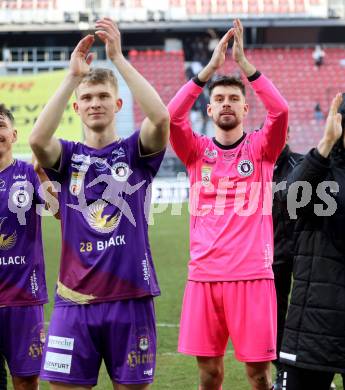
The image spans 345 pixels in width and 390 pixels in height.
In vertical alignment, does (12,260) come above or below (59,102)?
below

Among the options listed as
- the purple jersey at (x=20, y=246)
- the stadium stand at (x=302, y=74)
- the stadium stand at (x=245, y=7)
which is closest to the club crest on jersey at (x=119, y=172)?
the purple jersey at (x=20, y=246)

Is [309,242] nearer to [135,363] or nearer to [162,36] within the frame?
[135,363]

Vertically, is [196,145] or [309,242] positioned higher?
[196,145]

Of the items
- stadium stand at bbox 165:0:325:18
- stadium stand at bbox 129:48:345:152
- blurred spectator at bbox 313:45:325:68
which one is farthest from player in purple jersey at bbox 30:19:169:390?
blurred spectator at bbox 313:45:325:68

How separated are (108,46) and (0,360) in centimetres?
225

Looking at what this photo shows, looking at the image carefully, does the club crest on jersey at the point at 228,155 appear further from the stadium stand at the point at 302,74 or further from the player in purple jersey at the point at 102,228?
the stadium stand at the point at 302,74

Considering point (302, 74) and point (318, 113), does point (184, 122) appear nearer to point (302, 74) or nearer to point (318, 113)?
point (318, 113)

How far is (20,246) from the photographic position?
528 cm

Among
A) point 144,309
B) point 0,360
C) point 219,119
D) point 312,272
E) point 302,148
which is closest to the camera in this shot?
point 312,272

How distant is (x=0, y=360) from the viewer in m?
5.32

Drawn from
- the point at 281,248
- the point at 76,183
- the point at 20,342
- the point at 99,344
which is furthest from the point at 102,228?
the point at 281,248

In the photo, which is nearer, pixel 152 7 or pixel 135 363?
pixel 135 363

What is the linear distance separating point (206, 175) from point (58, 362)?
1.97m

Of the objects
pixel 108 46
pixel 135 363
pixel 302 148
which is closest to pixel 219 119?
pixel 108 46
